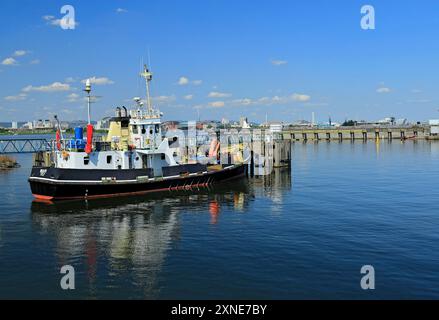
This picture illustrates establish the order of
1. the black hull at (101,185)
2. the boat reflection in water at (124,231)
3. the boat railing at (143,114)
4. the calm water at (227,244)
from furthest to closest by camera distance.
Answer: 1. the boat railing at (143,114)
2. the black hull at (101,185)
3. the boat reflection in water at (124,231)
4. the calm water at (227,244)

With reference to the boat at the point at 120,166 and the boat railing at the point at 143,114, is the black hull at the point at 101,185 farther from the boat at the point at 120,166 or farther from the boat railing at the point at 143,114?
the boat railing at the point at 143,114

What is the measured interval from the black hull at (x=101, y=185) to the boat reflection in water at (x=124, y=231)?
3.06ft

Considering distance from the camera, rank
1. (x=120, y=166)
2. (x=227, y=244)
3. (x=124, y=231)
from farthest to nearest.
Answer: (x=120, y=166) < (x=124, y=231) < (x=227, y=244)

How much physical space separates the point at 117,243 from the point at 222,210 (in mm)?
12633

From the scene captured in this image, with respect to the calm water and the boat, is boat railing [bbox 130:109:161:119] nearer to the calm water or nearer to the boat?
the boat

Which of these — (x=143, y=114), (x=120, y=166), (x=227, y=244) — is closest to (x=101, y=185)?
(x=120, y=166)

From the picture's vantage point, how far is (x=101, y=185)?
41.0 metres

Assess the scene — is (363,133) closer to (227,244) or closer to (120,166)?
(120,166)

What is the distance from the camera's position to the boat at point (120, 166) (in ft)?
130

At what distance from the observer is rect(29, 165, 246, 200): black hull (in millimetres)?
39000

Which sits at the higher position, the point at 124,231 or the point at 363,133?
the point at 363,133

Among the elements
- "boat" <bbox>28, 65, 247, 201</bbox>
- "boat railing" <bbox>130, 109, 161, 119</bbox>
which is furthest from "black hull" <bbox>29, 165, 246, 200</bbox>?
"boat railing" <bbox>130, 109, 161, 119</bbox>

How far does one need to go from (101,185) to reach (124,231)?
1303 cm

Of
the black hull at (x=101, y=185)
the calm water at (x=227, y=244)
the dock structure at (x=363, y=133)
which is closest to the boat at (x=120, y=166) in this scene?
the black hull at (x=101, y=185)
